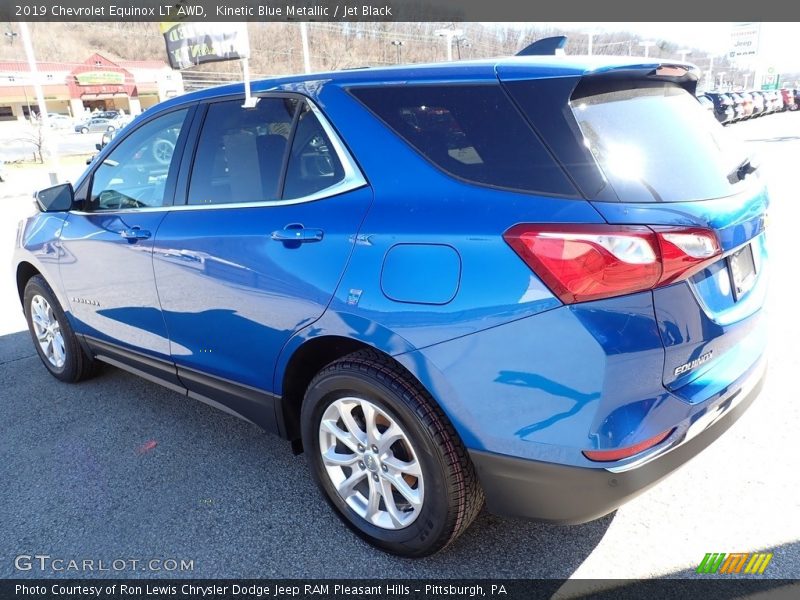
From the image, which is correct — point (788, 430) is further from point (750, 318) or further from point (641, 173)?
point (641, 173)

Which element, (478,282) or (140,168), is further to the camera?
(140,168)

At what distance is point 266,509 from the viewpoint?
2814mm

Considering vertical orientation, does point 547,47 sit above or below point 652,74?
above

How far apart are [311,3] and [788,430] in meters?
25.9

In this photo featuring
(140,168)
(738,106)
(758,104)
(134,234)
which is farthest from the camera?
(758,104)

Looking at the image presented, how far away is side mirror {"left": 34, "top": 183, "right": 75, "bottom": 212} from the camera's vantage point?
3.79m

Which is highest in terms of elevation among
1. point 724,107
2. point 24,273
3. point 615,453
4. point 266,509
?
point 615,453

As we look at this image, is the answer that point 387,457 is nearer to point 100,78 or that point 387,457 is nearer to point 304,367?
point 304,367

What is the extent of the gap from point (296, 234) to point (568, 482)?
52.5 inches

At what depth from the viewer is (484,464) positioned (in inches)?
81.5

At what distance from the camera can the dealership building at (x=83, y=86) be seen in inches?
2822

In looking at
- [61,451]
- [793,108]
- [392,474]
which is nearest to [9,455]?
[61,451]

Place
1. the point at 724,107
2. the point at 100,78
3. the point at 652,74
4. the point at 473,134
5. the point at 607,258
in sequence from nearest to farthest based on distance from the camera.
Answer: the point at 607,258 < the point at 473,134 < the point at 652,74 < the point at 724,107 < the point at 100,78

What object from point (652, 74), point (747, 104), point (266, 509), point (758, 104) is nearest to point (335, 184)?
point (652, 74)
